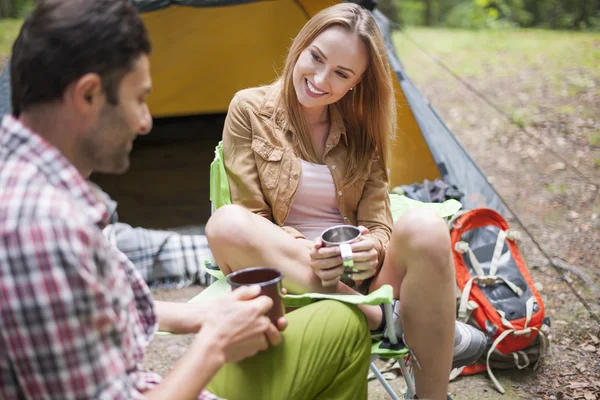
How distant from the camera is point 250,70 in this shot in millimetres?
4758

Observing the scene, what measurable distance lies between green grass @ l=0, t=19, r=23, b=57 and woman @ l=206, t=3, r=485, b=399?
5852mm

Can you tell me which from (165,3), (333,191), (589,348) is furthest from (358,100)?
(589,348)

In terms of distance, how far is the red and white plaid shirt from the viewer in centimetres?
93

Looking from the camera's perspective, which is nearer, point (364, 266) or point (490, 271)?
point (364, 266)

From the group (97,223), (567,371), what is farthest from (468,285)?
(97,223)

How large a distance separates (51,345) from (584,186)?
3.87 meters

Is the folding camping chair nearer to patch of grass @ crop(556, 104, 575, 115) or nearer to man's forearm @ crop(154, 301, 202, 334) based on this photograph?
man's forearm @ crop(154, 301, 202, 334)

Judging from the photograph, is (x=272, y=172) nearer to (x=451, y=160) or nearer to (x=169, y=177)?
(x=451, y=160)

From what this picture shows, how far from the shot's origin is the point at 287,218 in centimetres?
212

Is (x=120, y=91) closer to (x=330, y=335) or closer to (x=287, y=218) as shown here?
(x=330, y=335)

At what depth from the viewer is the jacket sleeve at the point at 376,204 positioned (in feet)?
6.90

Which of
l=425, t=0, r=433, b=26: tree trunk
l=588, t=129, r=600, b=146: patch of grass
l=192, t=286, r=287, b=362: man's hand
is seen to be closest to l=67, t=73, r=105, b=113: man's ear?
l=192, t=286, r=287, b=362: man's hand

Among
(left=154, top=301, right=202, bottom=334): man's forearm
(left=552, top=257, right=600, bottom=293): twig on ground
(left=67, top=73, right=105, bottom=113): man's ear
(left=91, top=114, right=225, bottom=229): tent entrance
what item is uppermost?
(left=67, top=73, right=105, bottom=113): man's ear

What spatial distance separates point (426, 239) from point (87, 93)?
99 cm
